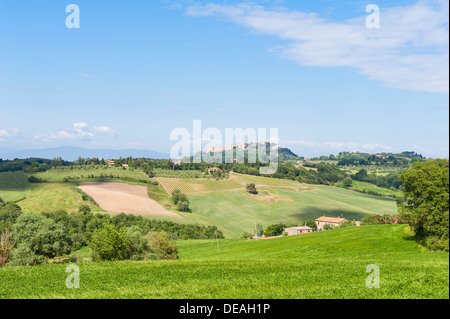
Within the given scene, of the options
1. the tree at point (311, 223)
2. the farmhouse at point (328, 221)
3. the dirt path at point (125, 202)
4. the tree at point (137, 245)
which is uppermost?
the tree at point (137, 245)

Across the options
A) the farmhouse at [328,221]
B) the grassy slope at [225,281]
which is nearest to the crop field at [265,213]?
the farmhouse at [328,221]

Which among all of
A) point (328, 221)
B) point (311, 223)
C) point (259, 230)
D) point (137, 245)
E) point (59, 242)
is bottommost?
point (259, 230)

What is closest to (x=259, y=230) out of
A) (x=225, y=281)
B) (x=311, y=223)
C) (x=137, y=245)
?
(x=311, y=223)

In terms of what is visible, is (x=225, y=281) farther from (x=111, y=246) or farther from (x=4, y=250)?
(x=4, y=250)

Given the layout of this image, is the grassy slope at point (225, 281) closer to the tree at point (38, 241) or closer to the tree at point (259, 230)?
the tree at point (38, 241)

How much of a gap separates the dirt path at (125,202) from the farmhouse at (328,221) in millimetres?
64370

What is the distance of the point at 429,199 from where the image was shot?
40.4 meters

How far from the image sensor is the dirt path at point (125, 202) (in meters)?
176

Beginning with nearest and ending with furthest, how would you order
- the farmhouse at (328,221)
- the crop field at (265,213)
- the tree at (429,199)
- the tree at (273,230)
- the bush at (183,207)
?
the tree at (429,199) < the tree at (273,230) < the farmhouse at (328,221) < the crop field at (265,213) < the bush at (183,207)

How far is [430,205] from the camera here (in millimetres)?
39531

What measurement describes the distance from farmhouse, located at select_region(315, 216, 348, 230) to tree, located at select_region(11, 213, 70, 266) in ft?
411

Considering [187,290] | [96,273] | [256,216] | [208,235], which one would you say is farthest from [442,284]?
[256,216]

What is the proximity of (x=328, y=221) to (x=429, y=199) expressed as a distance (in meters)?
125
